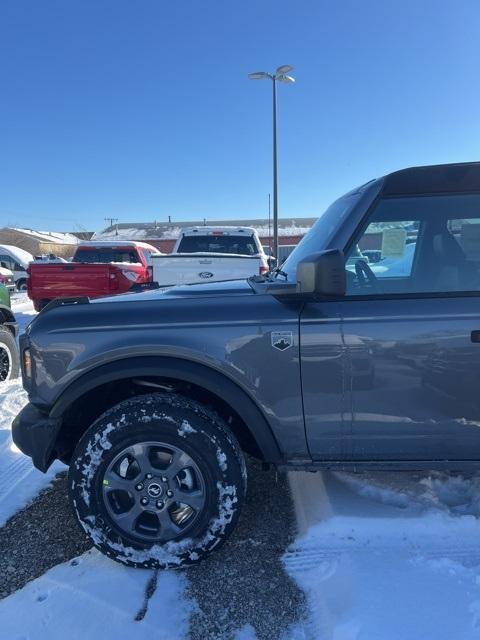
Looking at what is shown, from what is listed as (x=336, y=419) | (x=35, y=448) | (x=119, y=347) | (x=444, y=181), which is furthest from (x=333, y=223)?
(x=35, y=448)

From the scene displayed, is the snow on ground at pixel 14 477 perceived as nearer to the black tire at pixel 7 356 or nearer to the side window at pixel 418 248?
the black tire at pixel 7 356

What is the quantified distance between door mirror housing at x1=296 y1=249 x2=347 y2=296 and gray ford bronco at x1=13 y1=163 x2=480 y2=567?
15 millimetres

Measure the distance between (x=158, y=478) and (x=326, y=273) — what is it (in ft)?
4.34

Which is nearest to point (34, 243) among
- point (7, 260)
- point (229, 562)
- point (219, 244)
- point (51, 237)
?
point (51, 237)

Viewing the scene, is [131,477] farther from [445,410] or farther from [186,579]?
[445,410]

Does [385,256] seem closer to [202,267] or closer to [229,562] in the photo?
[229,562]

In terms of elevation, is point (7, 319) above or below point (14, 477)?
above

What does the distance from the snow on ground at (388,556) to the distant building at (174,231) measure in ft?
142

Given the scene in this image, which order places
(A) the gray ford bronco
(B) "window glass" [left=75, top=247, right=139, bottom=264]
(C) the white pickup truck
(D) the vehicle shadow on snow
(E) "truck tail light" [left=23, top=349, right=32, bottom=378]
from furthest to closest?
(B) "window glass" [left=75, top=247, right=139, bottom=264]
(C) the white pickup truck
(E) "truck tail light" [left=23, top=349, right=32, bottom=378]
(A) the gray ford bronco
(D) the vehicle shadow on snow

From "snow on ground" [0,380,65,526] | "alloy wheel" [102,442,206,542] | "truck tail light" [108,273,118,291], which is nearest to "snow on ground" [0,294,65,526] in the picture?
"snow on ground" [0,380,65,526]

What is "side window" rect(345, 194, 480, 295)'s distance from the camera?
93.3 inches

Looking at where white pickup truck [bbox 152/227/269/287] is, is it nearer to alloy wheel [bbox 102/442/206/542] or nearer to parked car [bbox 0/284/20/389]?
parked car [bbox 0/284/20/389]

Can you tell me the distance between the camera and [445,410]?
7.41 ft

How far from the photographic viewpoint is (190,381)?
233cm
